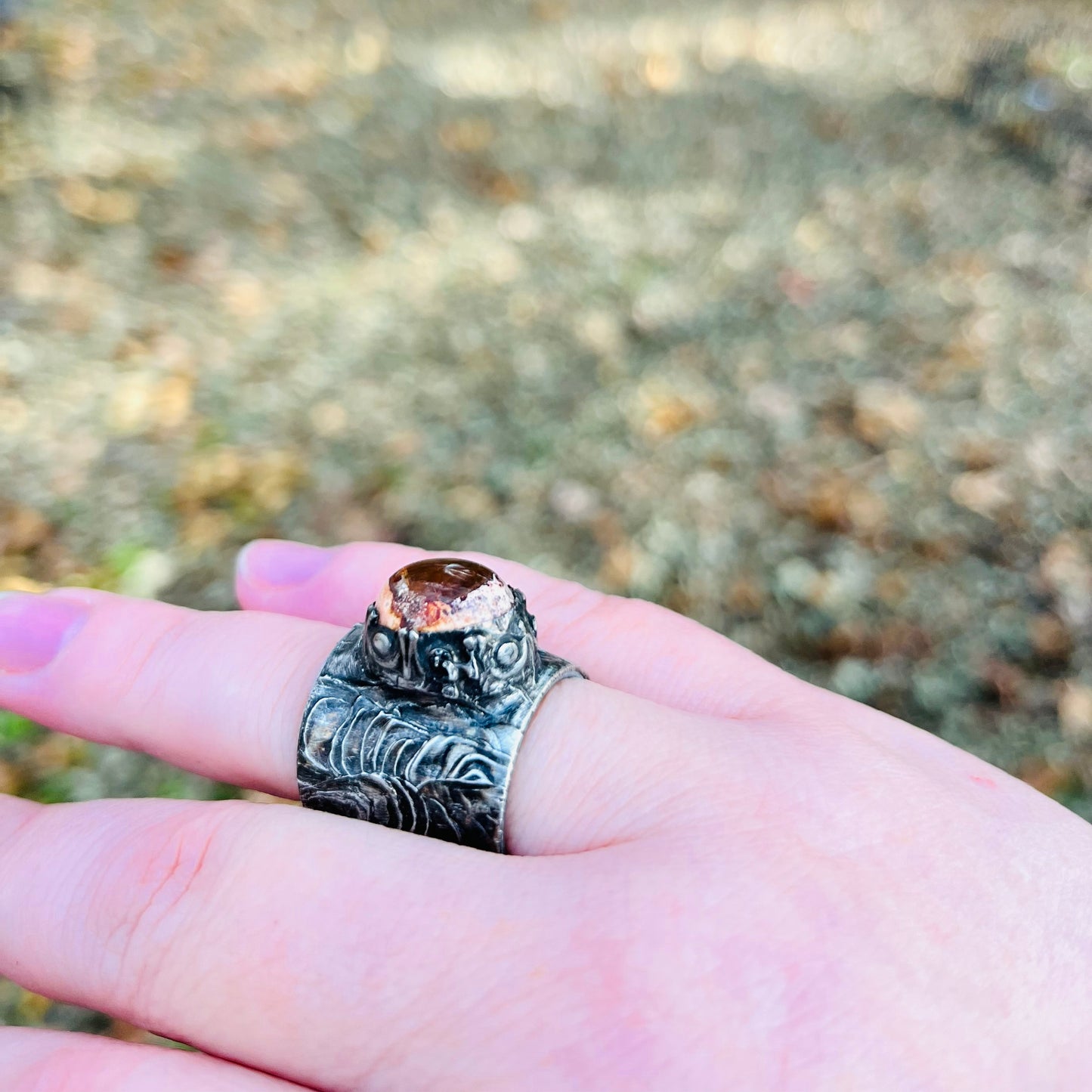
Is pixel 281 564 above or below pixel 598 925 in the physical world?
above

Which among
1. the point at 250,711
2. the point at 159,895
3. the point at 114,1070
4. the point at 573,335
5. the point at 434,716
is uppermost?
the point at 573,335

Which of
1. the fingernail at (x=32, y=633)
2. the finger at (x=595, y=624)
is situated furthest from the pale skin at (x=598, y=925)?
the fingernail at (x=32, y=633)

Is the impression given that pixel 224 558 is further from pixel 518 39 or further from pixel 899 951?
pixel 518 39

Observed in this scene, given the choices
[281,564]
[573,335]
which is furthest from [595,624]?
[573,335]

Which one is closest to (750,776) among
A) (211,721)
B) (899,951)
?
(899,951)

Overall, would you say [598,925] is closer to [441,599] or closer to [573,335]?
[441,599]

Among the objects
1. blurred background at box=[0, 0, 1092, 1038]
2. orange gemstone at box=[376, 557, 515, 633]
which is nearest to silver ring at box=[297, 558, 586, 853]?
orange gemstone at box=[376, 557, 515, 633]
